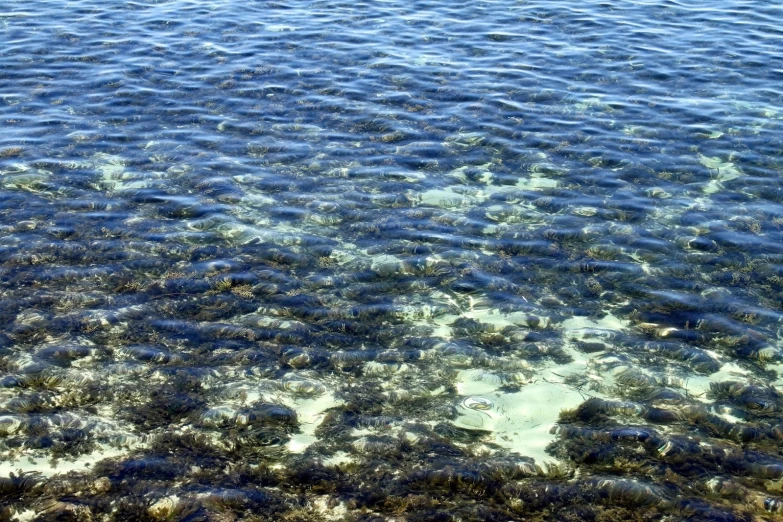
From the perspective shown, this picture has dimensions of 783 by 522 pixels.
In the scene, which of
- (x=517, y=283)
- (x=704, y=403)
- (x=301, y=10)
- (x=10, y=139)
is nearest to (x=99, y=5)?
(x=301, y=10)

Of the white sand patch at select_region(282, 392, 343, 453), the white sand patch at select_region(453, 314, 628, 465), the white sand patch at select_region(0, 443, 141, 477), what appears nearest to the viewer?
the white sand patch at select_region(0, 443, 141, 477)

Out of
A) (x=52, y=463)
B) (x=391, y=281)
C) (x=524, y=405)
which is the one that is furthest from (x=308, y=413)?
(x=391, y=281)

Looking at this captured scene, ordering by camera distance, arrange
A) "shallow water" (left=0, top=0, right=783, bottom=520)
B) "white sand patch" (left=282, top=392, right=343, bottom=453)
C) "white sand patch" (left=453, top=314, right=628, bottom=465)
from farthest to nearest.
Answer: "white sand patch" (left=453, top=314, right=628, bottom=465)
"white sand patch" (left=282, top=392, right=343, bottom=453)
"shallow water" (left=0, top=0, right=783, bottom=520)

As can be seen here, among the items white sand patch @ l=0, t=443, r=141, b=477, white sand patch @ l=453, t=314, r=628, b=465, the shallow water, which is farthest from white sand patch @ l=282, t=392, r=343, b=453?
white sand patch @ l=0, t=443, r=141, b=477

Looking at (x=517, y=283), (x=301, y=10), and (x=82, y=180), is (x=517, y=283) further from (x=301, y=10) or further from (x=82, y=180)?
(x=301, y=10)

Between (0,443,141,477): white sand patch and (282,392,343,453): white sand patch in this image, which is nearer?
(0,443,141,477): white sand patch

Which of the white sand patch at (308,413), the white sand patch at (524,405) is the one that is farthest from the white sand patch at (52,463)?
the white sand patch at (524,405)

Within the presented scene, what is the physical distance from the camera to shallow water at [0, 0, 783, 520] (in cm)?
761

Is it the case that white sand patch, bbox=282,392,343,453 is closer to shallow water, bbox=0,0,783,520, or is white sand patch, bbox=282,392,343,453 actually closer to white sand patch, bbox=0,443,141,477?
shallow water, bbox=0,0,783,520

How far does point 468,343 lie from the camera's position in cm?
948

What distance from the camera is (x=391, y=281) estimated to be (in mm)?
10641

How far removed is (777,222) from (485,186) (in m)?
4.44

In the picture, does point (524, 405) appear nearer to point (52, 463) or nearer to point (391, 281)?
point (391, 281)

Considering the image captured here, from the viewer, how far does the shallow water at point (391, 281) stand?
7.61m
